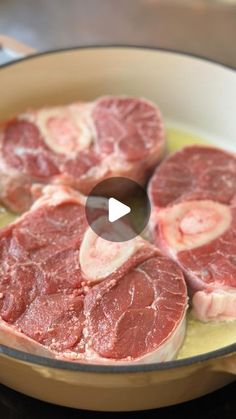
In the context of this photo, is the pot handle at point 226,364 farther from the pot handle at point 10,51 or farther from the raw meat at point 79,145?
the pot handle at point 10,51

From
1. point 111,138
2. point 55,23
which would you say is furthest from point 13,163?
point 55,23

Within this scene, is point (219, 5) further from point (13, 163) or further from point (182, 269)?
point (182, 269)

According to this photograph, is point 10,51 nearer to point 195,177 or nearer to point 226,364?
point 195,177

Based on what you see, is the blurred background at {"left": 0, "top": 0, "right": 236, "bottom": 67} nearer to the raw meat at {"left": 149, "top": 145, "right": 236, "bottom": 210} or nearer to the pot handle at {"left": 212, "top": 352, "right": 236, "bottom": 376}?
the raw meat at {"left": 149, "top": 145, "right": 236, "bottom": 210}

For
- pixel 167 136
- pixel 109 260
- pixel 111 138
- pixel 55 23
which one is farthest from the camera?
pixel 55 23

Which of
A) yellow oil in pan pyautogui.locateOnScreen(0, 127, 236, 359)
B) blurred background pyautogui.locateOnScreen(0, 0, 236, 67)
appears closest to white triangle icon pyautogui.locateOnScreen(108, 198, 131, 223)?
yellow oil in pan pyautogui.locateOnScreen(0, 127, 236, 359)

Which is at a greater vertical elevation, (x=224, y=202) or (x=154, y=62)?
(x=154, y=62)
